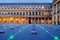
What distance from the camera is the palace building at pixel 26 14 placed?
11762cm

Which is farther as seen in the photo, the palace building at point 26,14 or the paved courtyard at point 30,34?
the palace building at point 26,14

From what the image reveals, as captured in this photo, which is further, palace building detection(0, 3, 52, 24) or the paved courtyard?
palace building detection(0, 3, 52, 24)

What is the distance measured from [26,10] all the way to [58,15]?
41.7 metres

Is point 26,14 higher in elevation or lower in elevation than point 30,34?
lower

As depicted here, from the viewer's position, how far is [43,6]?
399 ft

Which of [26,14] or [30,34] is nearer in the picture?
[30,34]

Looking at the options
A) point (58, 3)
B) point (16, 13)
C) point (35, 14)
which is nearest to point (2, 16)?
point (16, 13)

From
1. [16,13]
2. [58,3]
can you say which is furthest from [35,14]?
[58,3]

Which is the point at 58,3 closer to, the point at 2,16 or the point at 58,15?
the point at 58,15

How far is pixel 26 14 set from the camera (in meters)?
119

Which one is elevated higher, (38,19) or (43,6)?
(43,6)

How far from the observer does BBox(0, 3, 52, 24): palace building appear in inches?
4631

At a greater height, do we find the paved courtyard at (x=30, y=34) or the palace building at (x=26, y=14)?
the paved courtyard at (x=30, y=34)

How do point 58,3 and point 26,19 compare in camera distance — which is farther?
point 26,19
